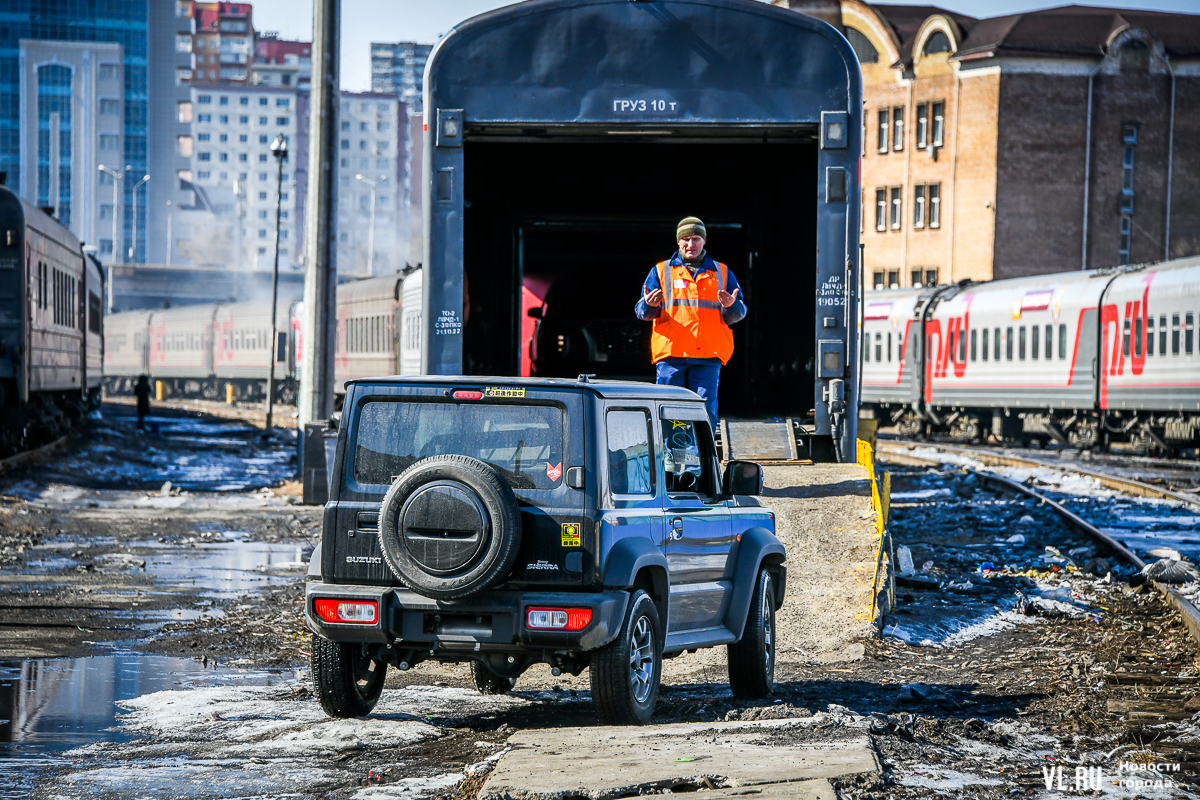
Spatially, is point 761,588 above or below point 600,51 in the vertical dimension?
below

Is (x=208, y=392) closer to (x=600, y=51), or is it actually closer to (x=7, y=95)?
(x=600, y=51)

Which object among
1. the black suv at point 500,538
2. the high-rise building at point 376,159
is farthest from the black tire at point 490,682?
the high-rise building at point 376,159

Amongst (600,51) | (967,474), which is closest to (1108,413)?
(967,474)

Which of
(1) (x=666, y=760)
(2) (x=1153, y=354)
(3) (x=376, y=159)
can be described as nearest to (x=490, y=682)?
(1) (x=666, y=760)

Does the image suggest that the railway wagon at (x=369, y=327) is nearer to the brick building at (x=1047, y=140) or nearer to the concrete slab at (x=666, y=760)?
the brick building at (x=1047, y=140)

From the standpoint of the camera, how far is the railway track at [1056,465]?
20.9 meters

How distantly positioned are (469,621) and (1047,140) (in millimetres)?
54816

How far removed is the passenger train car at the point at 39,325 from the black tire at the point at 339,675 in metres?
16.2

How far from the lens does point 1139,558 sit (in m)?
14.5

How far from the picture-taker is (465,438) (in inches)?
264

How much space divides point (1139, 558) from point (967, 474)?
34.1ft

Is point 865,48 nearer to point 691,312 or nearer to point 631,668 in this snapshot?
point 691,312

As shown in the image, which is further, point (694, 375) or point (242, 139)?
point (242, 139)

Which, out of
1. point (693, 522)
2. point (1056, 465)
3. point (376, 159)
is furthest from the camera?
point (376, 159)
